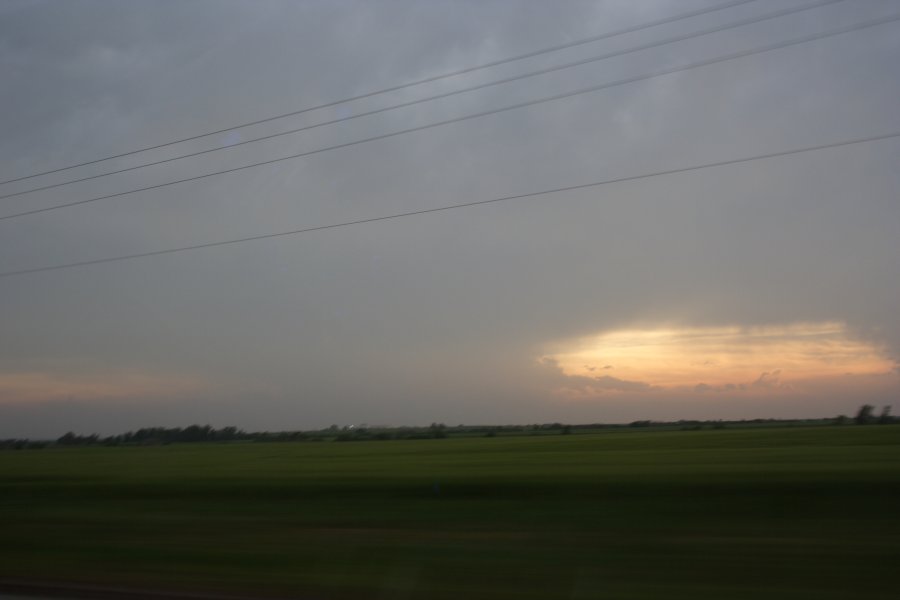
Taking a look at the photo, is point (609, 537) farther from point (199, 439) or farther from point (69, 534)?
point (199, 439)

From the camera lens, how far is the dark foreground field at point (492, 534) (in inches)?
427

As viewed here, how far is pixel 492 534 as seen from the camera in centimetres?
1522

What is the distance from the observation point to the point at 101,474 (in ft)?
116

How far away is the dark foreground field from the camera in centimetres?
1084

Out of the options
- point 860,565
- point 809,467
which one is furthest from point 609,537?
point 809,467

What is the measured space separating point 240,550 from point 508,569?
209 inches

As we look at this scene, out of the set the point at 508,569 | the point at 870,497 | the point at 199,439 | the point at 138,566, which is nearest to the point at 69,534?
the point at 138,566

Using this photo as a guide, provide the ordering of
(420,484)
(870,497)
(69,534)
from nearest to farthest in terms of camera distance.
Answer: (69,534) < (870,497) < (420,484)

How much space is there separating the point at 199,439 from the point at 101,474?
7773 centimetres

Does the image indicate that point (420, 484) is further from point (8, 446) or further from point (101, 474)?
point (8, 446)

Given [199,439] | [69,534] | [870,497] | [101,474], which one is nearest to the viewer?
[69,534]

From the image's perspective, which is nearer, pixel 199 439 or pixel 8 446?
pixel 8 446

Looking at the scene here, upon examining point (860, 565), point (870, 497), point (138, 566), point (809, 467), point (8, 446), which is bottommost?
point (138, 566)

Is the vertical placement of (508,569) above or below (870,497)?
below
